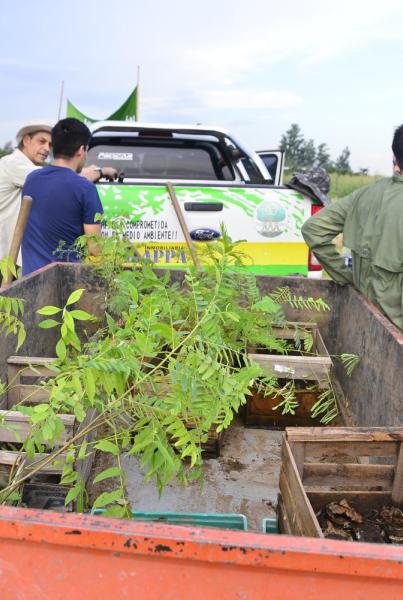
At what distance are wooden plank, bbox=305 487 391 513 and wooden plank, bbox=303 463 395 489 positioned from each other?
32 millimetres

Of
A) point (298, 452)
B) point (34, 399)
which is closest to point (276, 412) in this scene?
point (298, 452)

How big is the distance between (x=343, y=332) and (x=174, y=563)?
2.52 metres

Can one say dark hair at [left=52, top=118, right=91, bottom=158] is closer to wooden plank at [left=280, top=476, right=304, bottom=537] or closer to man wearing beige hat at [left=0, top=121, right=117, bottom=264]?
man wearing beige hat at [left=0, top=121, right=117, bottom=264]

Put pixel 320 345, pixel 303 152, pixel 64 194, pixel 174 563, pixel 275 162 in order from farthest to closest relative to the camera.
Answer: pixel 303 152, pixel 275 162, pixel 64 194, pixel 320 345, pixel 174 563

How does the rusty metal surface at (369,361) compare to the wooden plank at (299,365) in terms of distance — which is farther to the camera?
the wooden plank at (299,365)

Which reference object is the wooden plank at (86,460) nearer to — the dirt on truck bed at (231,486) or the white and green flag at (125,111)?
the dirt on truck bed at (231,486)

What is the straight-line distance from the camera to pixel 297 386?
2990 mm

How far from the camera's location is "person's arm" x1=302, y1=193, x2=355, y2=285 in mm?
3344

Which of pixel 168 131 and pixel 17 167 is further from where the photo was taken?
pixel 168 131

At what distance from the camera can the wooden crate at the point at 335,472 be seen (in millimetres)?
1902

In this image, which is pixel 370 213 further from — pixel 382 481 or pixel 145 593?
pixel 145 593

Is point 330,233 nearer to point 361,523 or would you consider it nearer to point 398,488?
point 398,488

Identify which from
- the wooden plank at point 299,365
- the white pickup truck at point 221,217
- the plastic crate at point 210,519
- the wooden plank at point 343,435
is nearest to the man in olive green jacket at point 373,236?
the wooden plank at point 299,365

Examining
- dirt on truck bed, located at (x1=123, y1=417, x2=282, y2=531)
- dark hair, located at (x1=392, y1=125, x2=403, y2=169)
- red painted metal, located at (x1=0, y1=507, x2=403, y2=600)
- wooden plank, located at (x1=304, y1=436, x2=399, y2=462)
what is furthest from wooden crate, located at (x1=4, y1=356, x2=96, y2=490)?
dark hair, located at (x1=392, y1=125, x2=403, y2=169)
